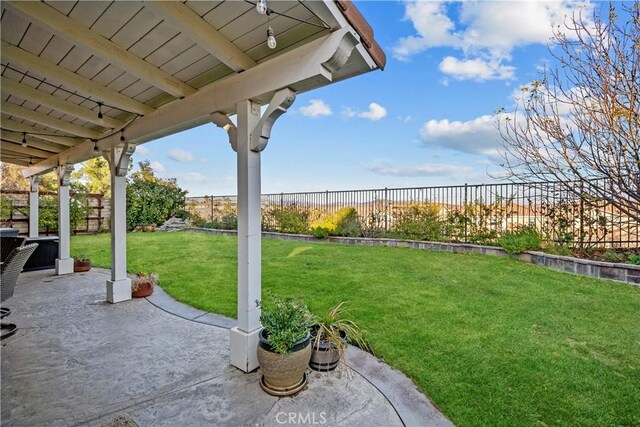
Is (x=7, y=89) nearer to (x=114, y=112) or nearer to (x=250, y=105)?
(x=114, y=112)

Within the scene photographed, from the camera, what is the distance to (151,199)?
13.9m

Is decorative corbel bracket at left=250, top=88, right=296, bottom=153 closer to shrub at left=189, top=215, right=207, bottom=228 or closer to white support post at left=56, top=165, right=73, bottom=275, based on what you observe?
white support post at left=56, top=165, right=73, bottom=275

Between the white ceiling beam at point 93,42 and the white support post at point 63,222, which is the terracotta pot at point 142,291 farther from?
the white ceiling beam at point 93,42

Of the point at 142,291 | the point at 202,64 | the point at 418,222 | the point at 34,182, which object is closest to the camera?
the point at 202,64

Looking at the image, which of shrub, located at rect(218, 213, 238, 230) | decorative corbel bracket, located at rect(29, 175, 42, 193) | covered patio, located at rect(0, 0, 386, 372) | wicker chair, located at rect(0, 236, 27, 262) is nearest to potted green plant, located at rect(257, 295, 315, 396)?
covered patio, located at rect(0, 0, 386, 372)

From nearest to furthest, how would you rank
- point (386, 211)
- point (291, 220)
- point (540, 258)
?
point (540, 258), point (386, 211), point (291, 220)

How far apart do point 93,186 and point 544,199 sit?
21.2 meters

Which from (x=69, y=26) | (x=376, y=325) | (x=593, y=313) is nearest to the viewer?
(x=69, y=26)

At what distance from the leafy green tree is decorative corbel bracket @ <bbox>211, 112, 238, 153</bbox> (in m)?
12.9

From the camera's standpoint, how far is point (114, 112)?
3.96 m

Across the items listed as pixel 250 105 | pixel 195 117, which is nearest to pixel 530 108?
pixel 250 105

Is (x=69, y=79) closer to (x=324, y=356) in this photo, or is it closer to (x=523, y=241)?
(x=324, y=356)

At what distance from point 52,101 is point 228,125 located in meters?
2.36

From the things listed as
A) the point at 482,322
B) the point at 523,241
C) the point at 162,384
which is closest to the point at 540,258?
the point at 523,241
